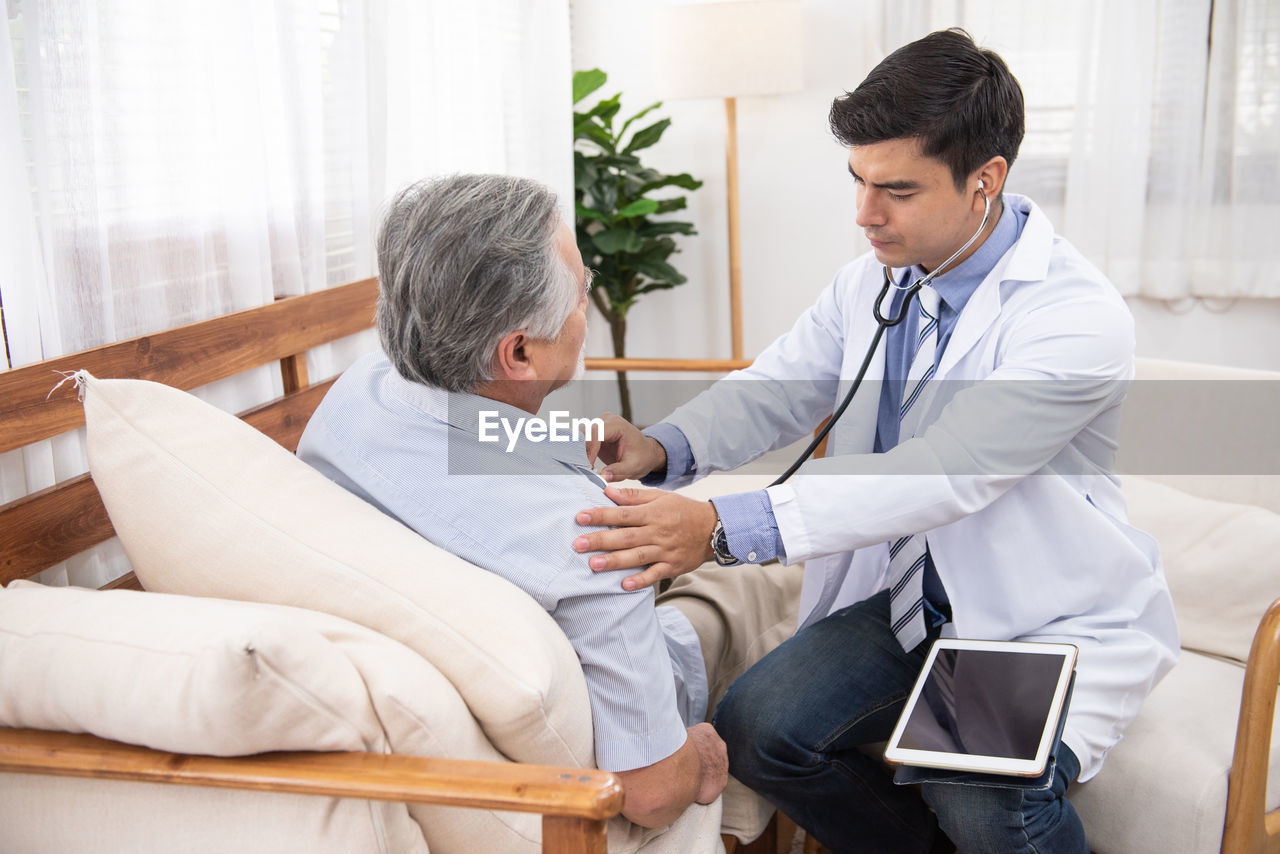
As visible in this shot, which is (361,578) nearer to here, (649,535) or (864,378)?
(649,535)

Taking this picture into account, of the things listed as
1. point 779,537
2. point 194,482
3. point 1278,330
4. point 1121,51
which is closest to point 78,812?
point 194,482

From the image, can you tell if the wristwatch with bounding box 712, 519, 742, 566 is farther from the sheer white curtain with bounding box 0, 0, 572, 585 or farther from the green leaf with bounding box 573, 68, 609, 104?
the green leaf with bounding box 573, 68, 609, 104

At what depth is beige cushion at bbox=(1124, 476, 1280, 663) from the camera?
5.18ft

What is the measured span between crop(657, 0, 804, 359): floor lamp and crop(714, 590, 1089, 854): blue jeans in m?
1.98

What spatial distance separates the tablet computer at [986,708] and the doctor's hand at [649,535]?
0.29 metres

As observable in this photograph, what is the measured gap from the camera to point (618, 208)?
324cm

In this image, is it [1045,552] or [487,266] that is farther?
[1045,552]

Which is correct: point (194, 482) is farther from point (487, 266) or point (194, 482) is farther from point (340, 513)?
point (487, 266)

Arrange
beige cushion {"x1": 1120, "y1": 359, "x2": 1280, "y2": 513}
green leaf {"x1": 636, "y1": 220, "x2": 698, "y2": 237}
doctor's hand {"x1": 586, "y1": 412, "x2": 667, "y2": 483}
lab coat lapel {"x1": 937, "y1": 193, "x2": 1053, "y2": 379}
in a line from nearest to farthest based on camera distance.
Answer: lab coat lapel {"x1": 937, "y1": 193, "x2": 1053, "y2": 379} < doctor's hand {"x1": 586, "y1": 412, "x2": 667, "y2": 483} < beige cushion {"x1": 1120, "y1": 359, "x2": 1280, "y2": 513} < green leaf {"x1": 636, "y1": 220, "x2": 698, "y2": 237}

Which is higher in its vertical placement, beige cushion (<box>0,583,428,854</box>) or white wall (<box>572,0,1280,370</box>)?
white wall (<box>572,0,1280,370</box>)

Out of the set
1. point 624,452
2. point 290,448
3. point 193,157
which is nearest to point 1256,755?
point 624,452

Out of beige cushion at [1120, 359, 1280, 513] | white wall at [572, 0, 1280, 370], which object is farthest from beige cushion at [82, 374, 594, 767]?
white wall at [572, 0, 1280, 370]

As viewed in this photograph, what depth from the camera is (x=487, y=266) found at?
100 cm

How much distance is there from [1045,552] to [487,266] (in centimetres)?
80
